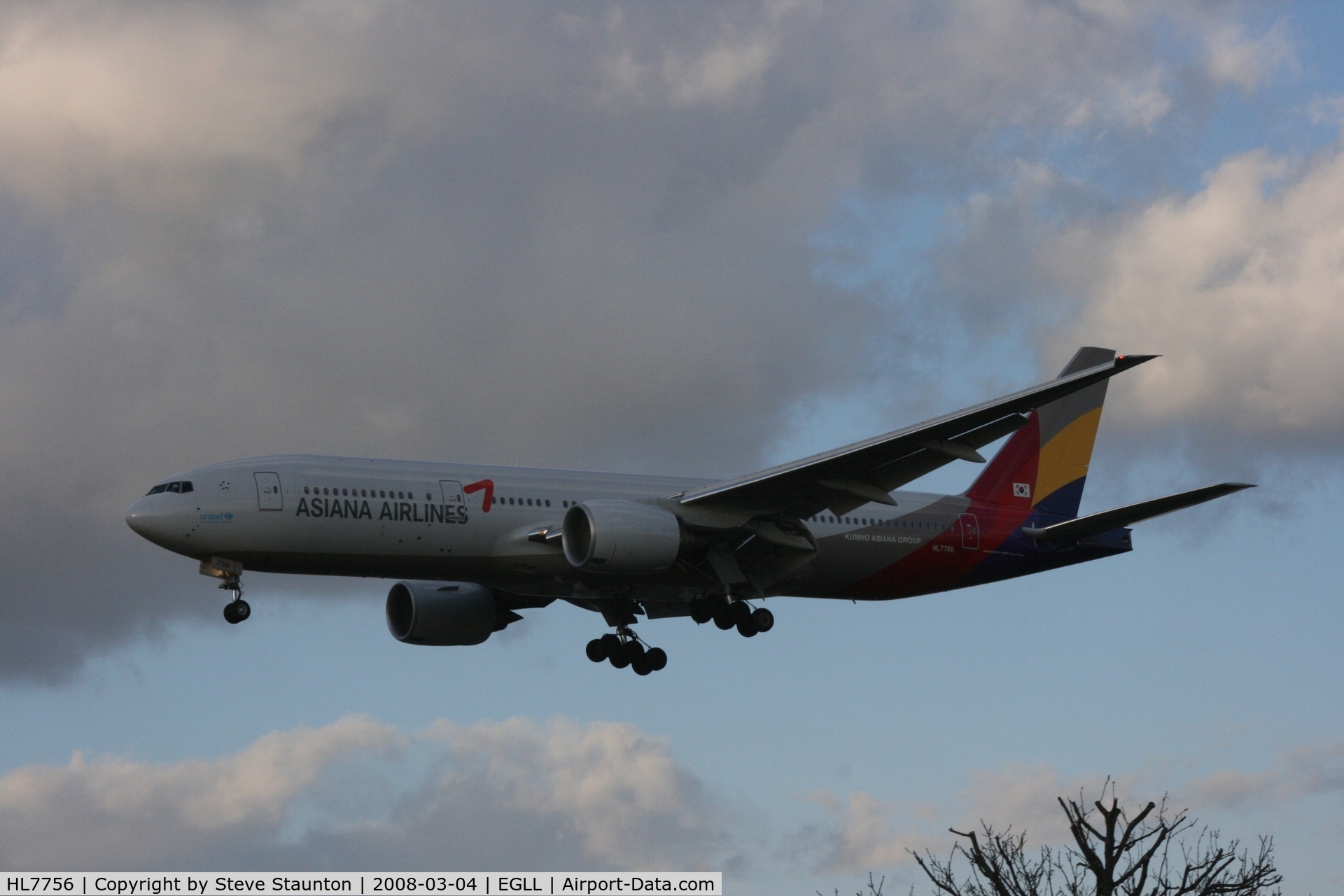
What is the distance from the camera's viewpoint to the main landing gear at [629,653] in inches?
1781

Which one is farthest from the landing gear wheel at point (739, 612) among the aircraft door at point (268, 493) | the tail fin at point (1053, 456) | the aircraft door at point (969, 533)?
the aircraft door at point (268, 493)

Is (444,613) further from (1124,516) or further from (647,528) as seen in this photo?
(1124,516)

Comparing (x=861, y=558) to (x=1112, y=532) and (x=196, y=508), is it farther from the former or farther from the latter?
(x=196, y=508)

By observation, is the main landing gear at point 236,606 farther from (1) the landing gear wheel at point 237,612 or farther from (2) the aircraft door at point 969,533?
(2) the aircraft door at point 969,533

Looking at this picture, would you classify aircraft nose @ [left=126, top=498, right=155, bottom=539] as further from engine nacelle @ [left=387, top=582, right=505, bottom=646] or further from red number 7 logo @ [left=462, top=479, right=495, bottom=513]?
engine nacelle @ [left=387, top=582, right=505, bottom=646]

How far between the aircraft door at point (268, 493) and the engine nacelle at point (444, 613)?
921cm

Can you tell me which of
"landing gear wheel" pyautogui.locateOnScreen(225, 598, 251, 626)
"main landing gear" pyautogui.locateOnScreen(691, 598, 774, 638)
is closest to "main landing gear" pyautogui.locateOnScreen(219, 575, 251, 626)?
"landing gear wheel" pyautogui.locateOnScreen(225, 598, 251, 626)

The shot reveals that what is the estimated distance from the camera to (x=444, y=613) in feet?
148

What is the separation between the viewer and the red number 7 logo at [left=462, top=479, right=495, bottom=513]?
38.6m

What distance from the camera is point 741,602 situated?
4191 cm

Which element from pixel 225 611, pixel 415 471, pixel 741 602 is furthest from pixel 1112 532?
pixel 225 611

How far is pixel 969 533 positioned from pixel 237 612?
64.2 ft

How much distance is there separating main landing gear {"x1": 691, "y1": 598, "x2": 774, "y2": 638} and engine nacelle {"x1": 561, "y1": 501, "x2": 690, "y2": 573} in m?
3.64

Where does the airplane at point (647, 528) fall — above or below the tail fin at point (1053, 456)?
below
